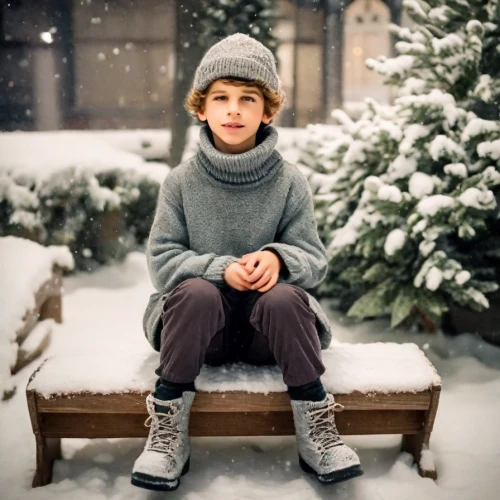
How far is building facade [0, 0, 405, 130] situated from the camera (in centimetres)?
464

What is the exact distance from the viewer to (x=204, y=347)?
65.5 inches

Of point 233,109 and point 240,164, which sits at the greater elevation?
point 233,109

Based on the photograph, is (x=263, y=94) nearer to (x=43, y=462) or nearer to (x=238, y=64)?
(x=238, y=64)

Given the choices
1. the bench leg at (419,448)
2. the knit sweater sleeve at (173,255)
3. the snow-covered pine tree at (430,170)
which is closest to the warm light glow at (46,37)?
the snow-covered pine tree at (430,170)

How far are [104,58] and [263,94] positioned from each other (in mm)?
3525

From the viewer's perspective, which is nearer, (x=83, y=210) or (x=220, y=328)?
(x=220, y=328)

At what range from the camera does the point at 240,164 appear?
1850 mm

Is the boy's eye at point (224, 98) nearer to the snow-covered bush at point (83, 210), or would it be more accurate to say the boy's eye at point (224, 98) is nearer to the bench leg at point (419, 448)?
the bench leg at point (419, 448)

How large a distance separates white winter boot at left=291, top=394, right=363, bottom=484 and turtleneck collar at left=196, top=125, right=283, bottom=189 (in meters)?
0.75

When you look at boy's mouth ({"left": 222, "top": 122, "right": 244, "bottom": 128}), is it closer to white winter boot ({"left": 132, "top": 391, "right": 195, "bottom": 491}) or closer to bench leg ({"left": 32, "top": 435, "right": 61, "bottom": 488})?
white winter boot ({"left": 132, "top": 391, "right": 195, "bottom": 491})

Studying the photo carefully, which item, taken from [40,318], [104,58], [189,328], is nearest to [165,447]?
[189,328]

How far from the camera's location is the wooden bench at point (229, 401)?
1.78m

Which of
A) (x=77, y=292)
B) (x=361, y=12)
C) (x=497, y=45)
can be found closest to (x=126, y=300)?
(x=77, y=292)

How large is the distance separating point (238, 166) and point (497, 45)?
62.5 inches
